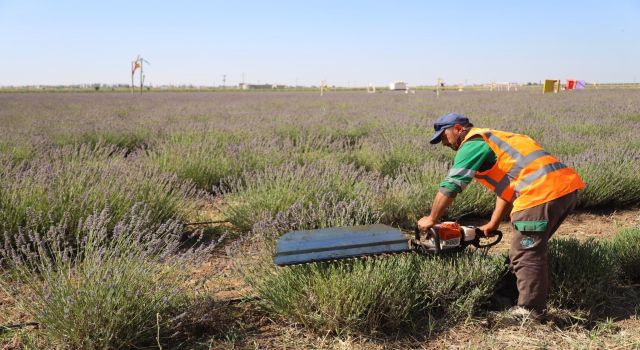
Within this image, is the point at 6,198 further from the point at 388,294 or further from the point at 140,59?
the point at 140,59

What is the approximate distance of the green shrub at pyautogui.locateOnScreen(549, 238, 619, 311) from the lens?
2.61m

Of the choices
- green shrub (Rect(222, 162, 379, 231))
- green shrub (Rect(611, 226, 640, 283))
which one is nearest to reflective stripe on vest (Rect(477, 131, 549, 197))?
green shrub (Rect(611, 226, 640, 283))

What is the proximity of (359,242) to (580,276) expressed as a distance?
1.25 metres

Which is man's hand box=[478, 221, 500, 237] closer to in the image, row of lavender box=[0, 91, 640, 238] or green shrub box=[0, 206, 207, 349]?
row of lavender box=[0, 91, 640, 238]

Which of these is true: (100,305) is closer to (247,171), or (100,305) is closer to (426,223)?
(426,223)

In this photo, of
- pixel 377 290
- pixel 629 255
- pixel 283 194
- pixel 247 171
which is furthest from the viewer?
pixel 247 171

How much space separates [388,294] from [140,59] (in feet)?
127

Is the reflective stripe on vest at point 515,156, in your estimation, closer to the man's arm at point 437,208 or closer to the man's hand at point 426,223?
the man's arm at point 437,208

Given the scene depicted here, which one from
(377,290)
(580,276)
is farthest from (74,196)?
(580,276)

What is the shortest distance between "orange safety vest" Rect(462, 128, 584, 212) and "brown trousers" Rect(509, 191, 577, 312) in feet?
0.15

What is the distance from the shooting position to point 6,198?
315 cm

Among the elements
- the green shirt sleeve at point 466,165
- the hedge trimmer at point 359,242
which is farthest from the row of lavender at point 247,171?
the green shirt sleeve at point 466,165

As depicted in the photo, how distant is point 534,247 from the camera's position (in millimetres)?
2336

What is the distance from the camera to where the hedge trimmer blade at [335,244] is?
225 centimetres
